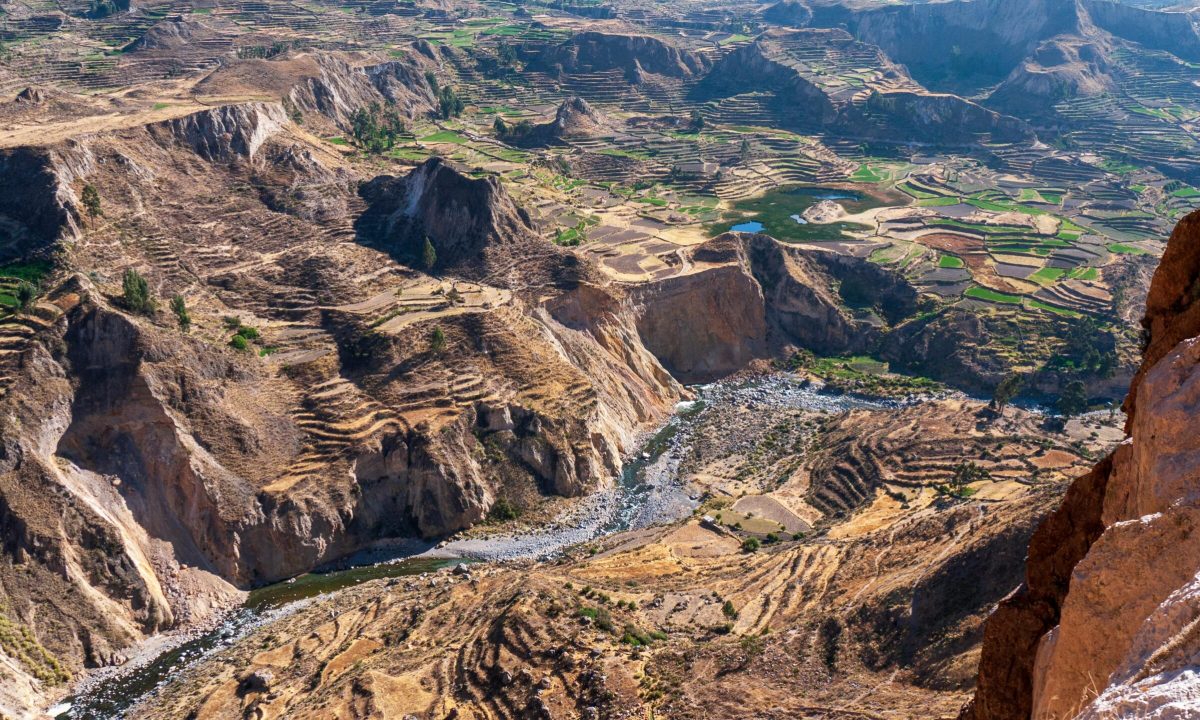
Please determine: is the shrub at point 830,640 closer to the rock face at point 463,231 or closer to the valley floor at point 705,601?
the valley floor at point 705,601

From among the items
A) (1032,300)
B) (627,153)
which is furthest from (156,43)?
(1032,300)

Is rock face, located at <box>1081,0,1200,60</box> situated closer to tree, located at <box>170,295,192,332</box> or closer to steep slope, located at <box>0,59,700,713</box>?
steep slope, located at <box>0,59,700,713</box>

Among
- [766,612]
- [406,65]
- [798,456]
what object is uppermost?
[406,65]

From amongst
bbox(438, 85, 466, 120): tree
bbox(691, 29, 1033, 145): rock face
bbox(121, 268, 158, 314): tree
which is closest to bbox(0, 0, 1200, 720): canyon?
bbox(121, 268, 158, 314): tree

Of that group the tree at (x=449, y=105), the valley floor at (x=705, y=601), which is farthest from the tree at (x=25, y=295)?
the tree at (x=449, y=105)

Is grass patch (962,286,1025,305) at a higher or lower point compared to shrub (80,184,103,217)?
lower

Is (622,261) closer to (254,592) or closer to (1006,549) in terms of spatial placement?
(254,592)

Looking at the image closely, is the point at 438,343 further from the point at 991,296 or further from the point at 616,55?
the point at 616,55
